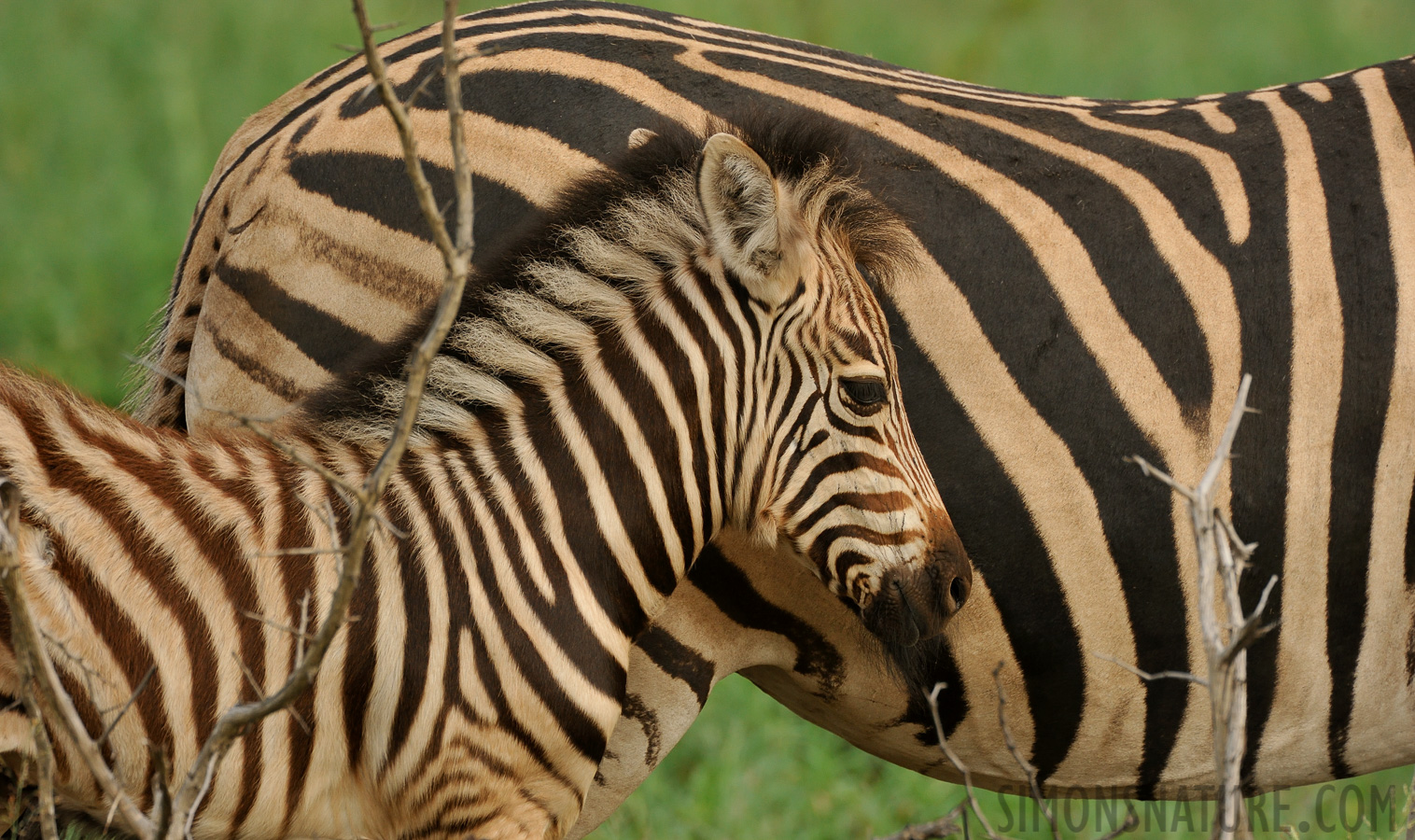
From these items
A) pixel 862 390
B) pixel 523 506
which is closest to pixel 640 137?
pixel 862 390

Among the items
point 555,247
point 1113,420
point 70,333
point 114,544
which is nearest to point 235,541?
point 114,544

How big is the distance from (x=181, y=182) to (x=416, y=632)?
7.56m

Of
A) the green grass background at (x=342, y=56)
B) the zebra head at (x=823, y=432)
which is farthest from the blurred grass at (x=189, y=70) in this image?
the zebra head at (x=823, y=432)

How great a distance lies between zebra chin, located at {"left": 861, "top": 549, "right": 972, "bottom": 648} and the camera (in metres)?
2.68

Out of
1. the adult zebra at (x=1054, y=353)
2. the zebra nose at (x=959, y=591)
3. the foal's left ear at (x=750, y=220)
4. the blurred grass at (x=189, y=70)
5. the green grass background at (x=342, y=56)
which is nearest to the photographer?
the foal's left ear at (x=750, y=220)

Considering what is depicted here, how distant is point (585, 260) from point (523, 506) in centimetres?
55

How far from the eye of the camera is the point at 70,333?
7730 mm

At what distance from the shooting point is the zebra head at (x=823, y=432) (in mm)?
2666

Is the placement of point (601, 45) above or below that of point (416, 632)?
above

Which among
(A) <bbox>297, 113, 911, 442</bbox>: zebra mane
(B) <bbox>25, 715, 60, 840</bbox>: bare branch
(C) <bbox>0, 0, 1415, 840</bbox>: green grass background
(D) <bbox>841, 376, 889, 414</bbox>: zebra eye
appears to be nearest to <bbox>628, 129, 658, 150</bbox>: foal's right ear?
(A) <bbox>297, 113, 911, 442</bbox>: zebra mane

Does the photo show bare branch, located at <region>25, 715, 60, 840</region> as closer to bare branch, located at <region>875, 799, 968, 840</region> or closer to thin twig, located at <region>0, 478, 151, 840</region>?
thin twig, located at <region>0, 478, 151, 840</region>

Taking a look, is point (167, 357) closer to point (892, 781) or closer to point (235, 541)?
point (235, 541)

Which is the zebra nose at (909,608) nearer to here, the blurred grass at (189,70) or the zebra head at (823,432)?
the zebra head at (823,432)

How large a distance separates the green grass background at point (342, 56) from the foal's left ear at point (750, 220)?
2924mm
